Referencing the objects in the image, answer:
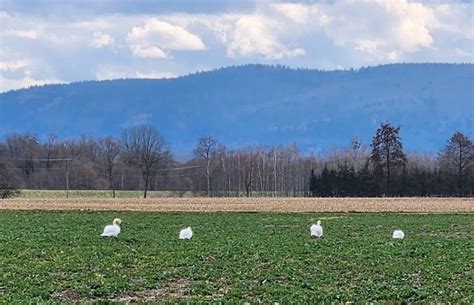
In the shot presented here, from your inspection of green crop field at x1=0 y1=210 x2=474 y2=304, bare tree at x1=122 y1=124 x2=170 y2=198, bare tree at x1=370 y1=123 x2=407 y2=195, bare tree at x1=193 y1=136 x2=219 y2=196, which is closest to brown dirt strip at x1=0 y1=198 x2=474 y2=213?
bare tree at x1=370 y1=123 x2=407 y2=195

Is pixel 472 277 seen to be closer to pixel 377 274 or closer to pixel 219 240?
pixel 377 274

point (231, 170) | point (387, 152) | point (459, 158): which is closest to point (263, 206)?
point (387, 152)

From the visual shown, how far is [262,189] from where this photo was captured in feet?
440

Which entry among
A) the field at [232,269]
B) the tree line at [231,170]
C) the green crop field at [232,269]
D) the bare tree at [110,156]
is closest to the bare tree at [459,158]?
the tree line at [231,170]

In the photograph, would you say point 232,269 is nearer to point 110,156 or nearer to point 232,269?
point 232,269

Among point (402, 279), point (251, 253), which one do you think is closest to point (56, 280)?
point (251, 253)

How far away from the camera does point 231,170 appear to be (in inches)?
5256

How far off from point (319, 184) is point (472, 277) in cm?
8545

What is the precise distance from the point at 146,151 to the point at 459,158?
5224 centimetres

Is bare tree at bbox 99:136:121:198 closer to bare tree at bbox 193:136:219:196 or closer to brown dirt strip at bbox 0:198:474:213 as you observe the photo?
bare tree at bbox 193:136:219:196

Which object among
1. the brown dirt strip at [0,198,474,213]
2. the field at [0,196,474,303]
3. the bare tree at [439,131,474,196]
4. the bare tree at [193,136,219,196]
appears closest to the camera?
the field at [0,196,474,303]

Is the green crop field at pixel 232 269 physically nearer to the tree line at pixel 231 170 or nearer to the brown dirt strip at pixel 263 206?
the brown dirt strip at pixel 263 206

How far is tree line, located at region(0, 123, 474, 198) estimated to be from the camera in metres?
96.6

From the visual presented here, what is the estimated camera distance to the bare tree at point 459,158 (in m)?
95.4
